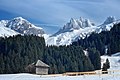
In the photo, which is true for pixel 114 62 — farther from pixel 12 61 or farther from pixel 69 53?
pixel 12 61

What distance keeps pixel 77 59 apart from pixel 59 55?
925 cm

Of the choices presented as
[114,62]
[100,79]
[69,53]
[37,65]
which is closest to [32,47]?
[69,53]

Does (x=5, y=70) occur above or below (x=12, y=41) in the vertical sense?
below

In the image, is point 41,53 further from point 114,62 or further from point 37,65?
point 114,62

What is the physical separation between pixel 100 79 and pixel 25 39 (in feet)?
381

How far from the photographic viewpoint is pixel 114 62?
577ft

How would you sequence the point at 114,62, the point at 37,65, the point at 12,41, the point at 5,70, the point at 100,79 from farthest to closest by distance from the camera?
1. the point at 114,62
2. the point at 12,41
3. the point at 5,70
4. the point at 37,65
5. the point at 100,79

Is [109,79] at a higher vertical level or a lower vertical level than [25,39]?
lower

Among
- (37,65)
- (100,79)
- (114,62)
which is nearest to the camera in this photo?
(100,79)

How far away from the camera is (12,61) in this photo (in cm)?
13725

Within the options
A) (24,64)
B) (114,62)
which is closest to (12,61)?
(24,64)

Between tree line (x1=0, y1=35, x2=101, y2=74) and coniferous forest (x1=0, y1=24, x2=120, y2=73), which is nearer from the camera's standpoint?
tree line (x1=0, y1=35, x2=101, y2=74)

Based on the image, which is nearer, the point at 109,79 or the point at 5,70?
the point at 109,79

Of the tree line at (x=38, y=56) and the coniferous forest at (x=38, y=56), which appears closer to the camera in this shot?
the tree line at (x=38, y=56)
